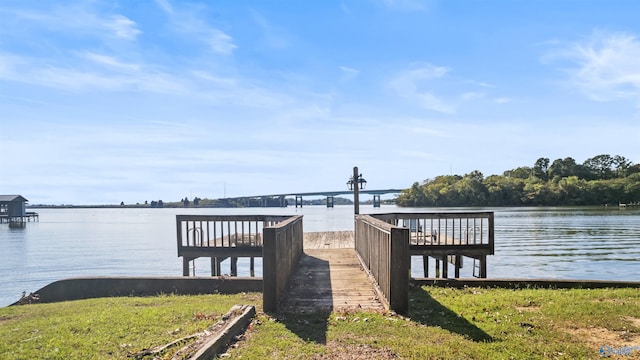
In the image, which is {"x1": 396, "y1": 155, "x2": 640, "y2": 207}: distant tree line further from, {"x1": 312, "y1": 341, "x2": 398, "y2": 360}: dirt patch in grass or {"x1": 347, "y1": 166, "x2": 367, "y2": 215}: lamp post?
{"x1": 312, "y1": 341, "x2": 398, "y2": 360}: dirt patch in grass

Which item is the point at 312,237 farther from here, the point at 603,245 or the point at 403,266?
the point at 603,245

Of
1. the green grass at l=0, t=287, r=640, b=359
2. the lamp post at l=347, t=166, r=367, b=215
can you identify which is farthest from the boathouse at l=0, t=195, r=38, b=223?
the green grass at l=0, t=287, r=640, b=359

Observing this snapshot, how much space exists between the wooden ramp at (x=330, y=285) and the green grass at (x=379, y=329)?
0.56m

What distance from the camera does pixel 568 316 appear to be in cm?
605

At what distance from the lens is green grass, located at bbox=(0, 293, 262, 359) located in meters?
5.12

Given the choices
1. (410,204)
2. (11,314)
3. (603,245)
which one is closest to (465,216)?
(11,314)

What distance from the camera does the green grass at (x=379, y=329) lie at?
15.9 feet

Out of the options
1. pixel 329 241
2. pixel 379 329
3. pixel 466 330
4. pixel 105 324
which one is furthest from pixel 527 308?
pixel 329 241

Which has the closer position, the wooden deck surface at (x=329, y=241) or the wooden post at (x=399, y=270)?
the wooden post at (x=399, y=270)

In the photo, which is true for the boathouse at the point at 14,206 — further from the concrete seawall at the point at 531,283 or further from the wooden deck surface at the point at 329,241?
the concrete seawall at the point at 531,283

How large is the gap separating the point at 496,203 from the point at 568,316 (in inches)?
4354

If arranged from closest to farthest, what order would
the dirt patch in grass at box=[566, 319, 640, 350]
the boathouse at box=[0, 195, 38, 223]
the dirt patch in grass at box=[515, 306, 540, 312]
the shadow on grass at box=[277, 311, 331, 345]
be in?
the dirt patch in grass at box=[566, 319, 640, 350] → the shadow on grass at box=[277, 311, 331, 345] → the dirt patch in grass at box=[515, 306, 540, 312] → the boathouse at box=[0, 195, 38, 223]

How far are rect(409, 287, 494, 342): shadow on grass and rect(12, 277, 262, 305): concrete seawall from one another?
2.98 meters

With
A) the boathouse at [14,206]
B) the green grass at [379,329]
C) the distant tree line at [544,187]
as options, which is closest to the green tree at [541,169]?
the distant tree line at [544,187]
